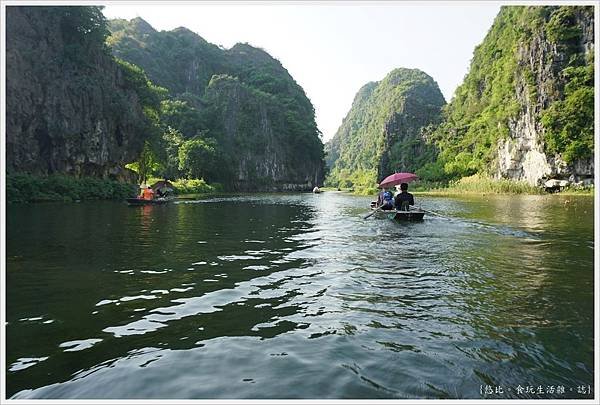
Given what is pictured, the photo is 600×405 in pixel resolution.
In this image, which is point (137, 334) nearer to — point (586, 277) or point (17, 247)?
point (586, 277)

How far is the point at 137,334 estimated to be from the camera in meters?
5.34

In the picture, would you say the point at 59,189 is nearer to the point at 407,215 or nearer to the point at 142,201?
the point at 142,201

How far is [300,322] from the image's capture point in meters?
5.74

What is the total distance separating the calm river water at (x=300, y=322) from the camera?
4094 mm

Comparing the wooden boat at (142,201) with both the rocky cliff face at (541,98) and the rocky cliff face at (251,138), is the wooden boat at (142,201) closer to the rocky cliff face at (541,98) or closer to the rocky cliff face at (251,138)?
the rocky cliff face at (541,98)

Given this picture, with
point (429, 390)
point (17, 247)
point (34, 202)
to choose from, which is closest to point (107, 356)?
point (429, 390)

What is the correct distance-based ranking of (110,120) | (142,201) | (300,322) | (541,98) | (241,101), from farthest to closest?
(241,101)
(541,98)
(110,120)
(142,201)
(300,322)

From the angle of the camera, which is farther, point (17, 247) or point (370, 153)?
point (370, 153)

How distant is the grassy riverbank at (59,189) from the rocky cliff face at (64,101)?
342 centimetres

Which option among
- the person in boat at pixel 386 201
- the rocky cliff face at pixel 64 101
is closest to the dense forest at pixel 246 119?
the rocky cliff face at pixel 64 101

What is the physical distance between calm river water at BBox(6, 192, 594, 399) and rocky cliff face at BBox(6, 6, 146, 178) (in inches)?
1298

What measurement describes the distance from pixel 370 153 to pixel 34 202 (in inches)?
5854

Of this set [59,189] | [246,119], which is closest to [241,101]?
[246,119]

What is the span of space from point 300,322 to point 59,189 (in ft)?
119
